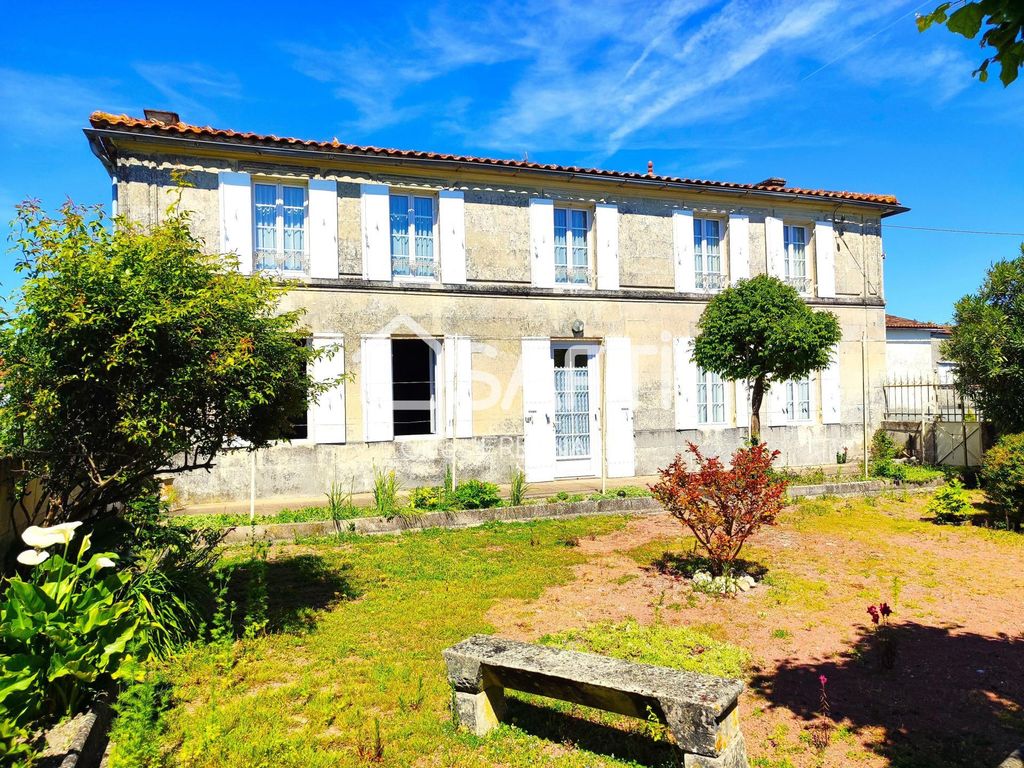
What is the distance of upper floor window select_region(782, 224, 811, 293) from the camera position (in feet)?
50.9

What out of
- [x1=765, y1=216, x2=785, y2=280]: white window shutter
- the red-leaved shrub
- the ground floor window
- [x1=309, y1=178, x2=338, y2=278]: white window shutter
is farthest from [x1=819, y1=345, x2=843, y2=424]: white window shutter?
[x1=309, y1=178, x2=338, y2=278]: white window shutter

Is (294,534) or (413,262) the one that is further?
(413,262)

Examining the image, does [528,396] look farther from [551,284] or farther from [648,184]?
[648,184]

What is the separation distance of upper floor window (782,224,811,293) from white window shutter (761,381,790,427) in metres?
2.50

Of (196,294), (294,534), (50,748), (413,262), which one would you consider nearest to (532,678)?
(50,748)

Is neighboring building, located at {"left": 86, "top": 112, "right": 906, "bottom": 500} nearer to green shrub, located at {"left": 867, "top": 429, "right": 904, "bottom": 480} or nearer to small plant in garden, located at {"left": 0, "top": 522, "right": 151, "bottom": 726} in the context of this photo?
green shrub, located at {"left": 867, "top": 429, "right": 904, "bottom": 480}

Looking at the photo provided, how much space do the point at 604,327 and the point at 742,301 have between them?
10.1 ft

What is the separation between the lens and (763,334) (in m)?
11.0

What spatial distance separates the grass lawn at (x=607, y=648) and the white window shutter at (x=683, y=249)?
7.07 metres

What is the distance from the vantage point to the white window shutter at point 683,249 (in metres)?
14.3

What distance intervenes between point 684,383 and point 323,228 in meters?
7.89

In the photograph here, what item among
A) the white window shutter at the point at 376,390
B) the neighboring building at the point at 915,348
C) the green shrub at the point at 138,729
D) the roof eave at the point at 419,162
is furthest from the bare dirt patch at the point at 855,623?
the neighboring building at the point at 915,348

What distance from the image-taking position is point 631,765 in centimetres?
336

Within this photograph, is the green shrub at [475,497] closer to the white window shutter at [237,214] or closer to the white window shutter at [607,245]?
the white window shutter at [237,214]
